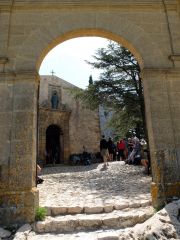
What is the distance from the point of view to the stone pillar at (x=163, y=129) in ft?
17.1

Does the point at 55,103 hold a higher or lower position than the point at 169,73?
higher

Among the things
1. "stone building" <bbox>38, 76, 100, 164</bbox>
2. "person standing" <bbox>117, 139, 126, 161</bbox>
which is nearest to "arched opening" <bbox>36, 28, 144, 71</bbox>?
"person standing" <bbox>117, 139, 126, 161</bbox>

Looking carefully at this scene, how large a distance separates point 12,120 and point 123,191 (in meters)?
3.49

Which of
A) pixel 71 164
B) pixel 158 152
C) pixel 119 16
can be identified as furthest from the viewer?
pixel 71 164

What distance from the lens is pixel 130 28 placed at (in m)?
6.09

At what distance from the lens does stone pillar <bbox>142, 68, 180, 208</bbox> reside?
5.22 meters

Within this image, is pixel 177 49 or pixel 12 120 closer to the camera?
pixel 12 120

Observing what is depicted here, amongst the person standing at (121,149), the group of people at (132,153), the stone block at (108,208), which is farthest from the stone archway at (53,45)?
the person standing at (121,149)

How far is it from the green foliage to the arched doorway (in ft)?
42.6

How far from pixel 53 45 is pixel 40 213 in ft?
12.2

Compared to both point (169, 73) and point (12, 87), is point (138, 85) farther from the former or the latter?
point (12, 87)

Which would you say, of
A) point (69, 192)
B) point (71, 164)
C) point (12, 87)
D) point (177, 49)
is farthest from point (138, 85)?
point (71, 164)

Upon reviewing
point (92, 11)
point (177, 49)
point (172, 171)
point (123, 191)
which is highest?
point (92, 11)

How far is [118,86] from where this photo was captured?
→ 11.5 meters
